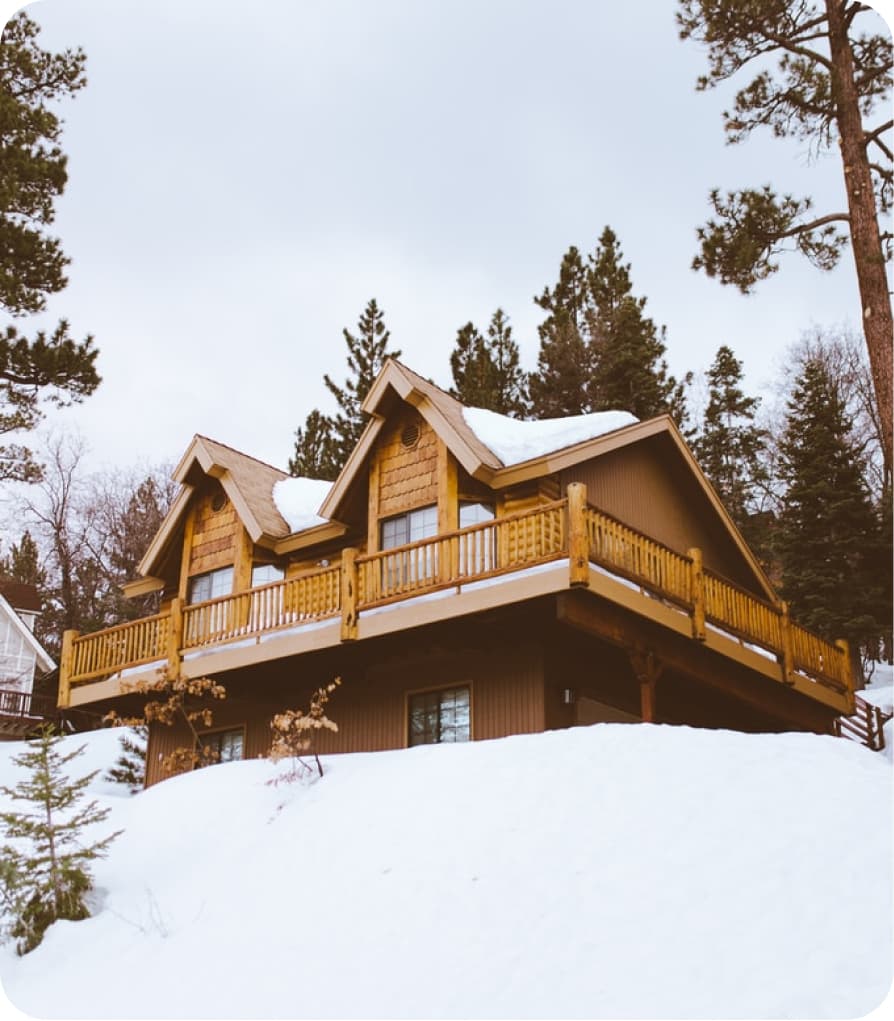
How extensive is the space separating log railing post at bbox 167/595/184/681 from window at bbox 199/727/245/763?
213cm

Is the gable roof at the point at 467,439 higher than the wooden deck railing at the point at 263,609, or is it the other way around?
the gable roof at the point at 467,439

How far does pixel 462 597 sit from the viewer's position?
16.5 m

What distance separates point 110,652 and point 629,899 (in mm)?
14364

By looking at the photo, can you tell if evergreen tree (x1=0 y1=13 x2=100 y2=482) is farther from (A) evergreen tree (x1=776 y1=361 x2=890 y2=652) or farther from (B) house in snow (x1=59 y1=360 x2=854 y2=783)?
(A) evergreen tree (x1=776 y1=361 x2=890 y2=652)

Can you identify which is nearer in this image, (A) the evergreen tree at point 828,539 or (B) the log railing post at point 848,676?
(B) the log railing post at point 848,676

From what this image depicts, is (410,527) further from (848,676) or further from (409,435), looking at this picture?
(848,676)

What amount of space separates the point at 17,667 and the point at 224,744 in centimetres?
2275

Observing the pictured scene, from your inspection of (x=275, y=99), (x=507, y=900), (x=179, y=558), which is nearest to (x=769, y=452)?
(x=179, y=558)

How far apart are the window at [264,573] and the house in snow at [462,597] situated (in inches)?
1.1

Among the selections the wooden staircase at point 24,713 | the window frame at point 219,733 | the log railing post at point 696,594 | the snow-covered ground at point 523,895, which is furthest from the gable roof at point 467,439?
the wooden staircase at point 24,713

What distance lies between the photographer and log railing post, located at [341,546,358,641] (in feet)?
57.6

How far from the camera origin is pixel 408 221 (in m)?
15.2

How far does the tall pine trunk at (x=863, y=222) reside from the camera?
1744cm

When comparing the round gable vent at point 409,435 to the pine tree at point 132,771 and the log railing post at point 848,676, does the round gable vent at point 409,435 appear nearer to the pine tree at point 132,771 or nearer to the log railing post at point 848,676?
the pine tree at point 132,771
